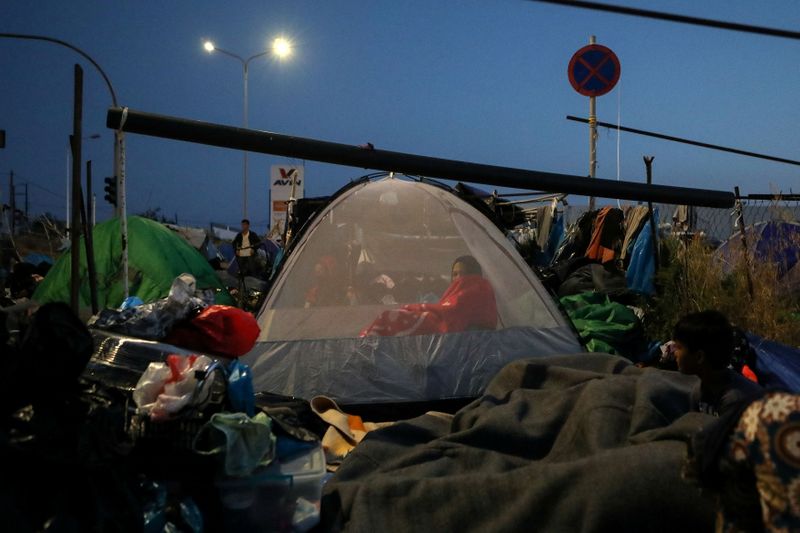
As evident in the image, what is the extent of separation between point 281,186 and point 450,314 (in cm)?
1529

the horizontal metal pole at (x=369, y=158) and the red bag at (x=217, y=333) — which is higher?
the horizontal metal pole at (x=369, y=158)

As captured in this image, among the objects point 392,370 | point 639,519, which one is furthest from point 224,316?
point 639,519

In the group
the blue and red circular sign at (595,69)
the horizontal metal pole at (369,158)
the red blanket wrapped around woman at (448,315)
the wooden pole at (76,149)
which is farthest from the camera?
the blue and red circular sign at (595,69)

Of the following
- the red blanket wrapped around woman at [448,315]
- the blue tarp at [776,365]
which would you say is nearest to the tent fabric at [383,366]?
the red blanket wrapped around woman at [448,315]

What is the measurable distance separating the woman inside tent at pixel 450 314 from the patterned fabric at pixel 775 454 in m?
2.90

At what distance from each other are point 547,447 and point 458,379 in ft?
4.21

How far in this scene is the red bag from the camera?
132 inches

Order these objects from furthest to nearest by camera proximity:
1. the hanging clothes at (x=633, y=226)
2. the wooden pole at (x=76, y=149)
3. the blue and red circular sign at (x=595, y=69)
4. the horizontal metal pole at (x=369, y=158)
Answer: the blue and red circular sign at (x=595, y=69)
the hanging clothes at (x=633, y=226)
the wooden pole at (x=76, y=149)
the horizontal metal pole at (x=369, y=158)

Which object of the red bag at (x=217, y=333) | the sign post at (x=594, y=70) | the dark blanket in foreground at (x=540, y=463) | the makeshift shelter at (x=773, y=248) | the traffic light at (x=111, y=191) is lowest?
the dark blanket in foreground at (x=540, y=463)

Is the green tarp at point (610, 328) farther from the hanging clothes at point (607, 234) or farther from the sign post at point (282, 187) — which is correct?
the sign post at point (282, 187)

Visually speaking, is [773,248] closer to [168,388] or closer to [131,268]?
[168,388]

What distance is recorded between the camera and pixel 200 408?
2.61 m

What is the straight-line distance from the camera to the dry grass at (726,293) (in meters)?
5.48

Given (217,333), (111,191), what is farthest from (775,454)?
(111,191)
